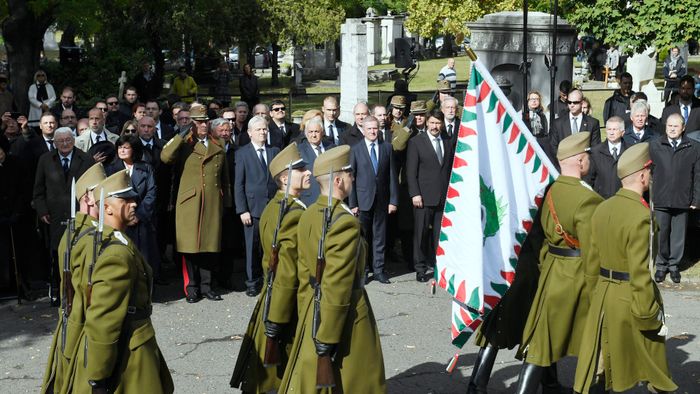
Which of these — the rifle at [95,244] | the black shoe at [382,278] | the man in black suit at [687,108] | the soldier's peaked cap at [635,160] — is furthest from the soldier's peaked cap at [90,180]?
the man in black suit at [687,108]

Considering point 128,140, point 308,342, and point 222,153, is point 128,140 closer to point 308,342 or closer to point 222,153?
point 222,153

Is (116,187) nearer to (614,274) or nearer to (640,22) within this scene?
(614,274)

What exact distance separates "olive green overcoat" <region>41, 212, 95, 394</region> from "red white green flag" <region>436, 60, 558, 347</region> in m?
2.56

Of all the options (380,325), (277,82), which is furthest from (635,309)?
(277,82)

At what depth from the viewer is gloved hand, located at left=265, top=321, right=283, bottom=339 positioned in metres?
7.02

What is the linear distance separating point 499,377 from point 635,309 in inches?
86.9

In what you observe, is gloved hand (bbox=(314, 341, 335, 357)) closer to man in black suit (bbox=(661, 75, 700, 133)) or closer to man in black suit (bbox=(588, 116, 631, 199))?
man in black suit (bbox=(588, 116, 631, 199))

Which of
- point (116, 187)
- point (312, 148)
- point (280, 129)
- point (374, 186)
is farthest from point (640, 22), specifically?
point (116, 187)

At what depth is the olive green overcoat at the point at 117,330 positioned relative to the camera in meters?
5.86

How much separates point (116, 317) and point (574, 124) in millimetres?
9256

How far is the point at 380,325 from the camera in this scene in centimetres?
1032

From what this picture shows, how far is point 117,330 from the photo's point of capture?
588 cm

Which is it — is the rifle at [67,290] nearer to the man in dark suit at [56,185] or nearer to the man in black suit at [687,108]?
the man in dark suit at [56,185]

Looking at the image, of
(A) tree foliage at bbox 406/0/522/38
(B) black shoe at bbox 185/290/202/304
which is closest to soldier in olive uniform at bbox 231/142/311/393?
(B) black shoe at bbox 185/290/202/304
